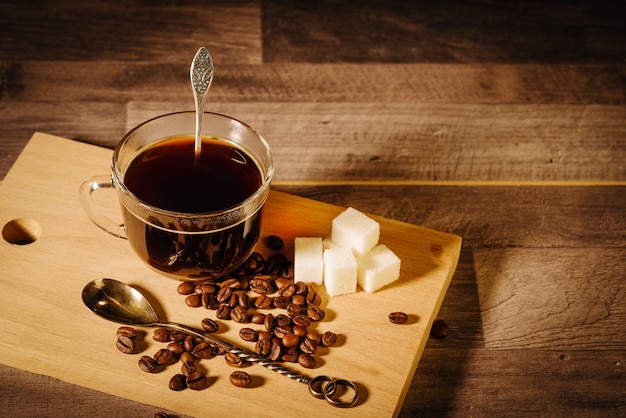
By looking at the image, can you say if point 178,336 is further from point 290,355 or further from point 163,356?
point 290,355

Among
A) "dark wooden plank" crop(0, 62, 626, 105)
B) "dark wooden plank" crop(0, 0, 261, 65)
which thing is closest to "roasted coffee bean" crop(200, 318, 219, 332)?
"dark wooden plank" crop(0, 62, 626, 105)

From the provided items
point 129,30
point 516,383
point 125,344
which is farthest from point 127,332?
point 129,30

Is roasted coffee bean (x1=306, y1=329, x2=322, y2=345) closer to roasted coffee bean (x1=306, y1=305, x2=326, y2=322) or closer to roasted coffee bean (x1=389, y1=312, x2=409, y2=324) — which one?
roasted coffee bean (x1=306, y1=305, x2=326, y2=322)

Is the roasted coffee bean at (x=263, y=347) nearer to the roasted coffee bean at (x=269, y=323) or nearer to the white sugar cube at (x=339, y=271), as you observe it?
the roasted coffee bean at (x=269, y=323)

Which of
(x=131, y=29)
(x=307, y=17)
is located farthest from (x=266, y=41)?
(x=131, y=29)

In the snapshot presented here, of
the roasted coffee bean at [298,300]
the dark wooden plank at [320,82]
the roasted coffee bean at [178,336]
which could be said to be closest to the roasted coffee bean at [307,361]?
the roasted coffee bean at [298,300]
